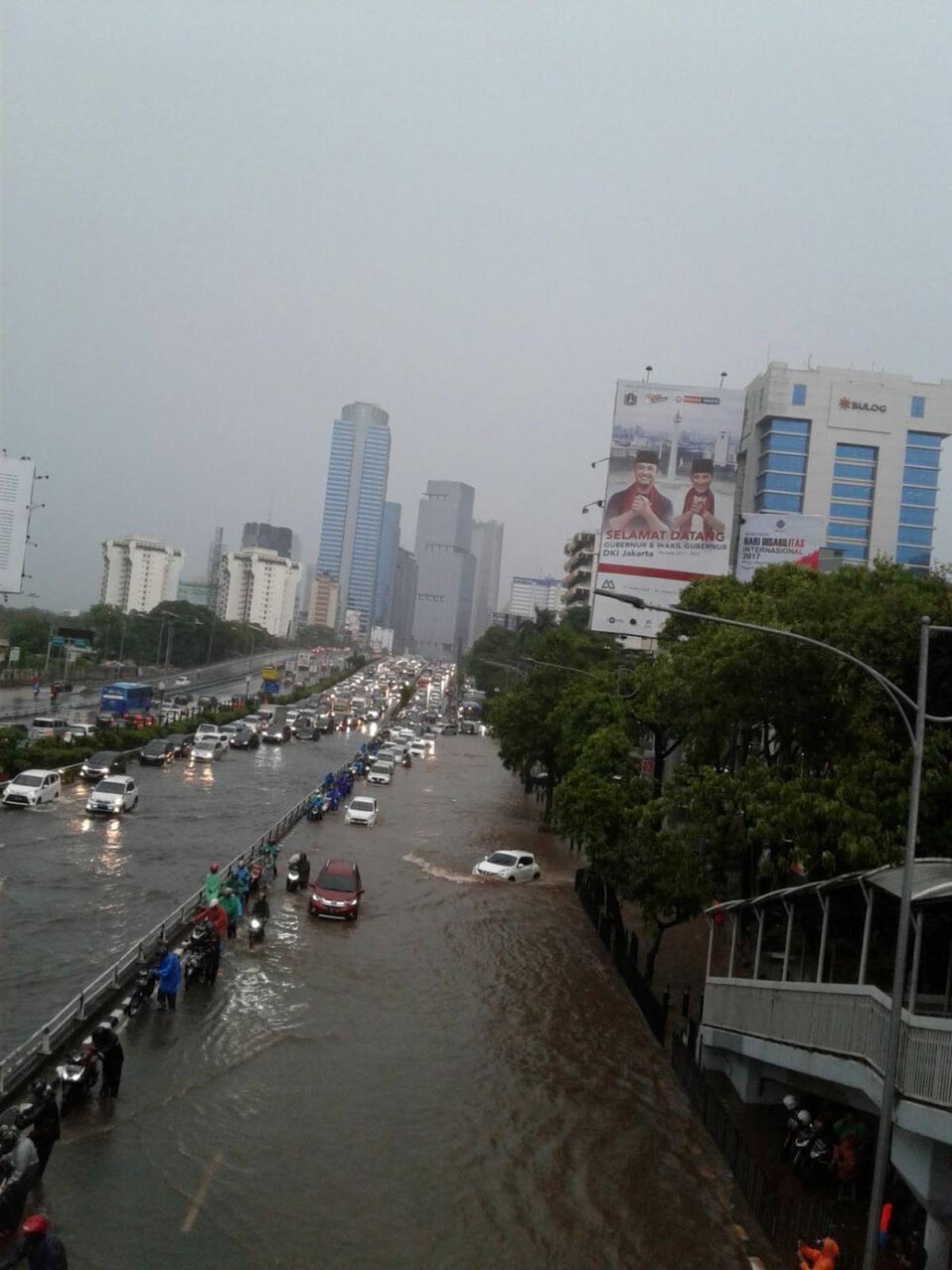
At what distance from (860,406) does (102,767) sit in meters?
62.4

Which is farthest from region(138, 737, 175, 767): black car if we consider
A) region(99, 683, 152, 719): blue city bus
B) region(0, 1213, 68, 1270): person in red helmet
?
region(0, 1213, 68, 1270): person in red helmet

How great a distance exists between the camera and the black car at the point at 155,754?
142ft

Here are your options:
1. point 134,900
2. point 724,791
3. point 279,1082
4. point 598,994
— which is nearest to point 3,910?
point 134,900

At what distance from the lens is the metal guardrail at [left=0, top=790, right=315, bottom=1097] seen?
35.5 ft

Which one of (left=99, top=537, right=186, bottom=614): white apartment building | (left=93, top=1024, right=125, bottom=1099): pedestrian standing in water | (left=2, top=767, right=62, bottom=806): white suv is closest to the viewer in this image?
(left=93, top=1024, right=125, bottom=1099): pedestrian standing in water

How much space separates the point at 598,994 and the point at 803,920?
6044 mm

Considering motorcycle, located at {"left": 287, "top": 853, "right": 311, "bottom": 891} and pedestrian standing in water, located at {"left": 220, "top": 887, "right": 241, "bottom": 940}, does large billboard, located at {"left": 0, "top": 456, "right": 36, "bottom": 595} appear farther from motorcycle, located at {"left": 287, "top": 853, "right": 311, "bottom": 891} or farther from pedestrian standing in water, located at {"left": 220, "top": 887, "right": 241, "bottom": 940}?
pedestrian standing in water, located at {"left": 220, "top": 887, "right": 241, "bottom": 940}

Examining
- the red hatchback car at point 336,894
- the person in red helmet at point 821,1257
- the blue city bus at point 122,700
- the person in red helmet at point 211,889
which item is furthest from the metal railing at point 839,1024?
the blue city bus at point 122,700

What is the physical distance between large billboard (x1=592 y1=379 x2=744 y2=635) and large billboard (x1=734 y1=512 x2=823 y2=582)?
562 centimetres

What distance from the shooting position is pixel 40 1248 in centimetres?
709

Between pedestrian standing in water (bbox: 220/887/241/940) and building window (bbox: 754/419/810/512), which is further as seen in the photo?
building window (bbox: 754/419/810/512)

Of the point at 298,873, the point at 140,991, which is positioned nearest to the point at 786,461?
the point at 298,873

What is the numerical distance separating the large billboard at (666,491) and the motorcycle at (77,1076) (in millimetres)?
26147

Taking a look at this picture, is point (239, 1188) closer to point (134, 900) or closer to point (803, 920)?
point (803, 920)
